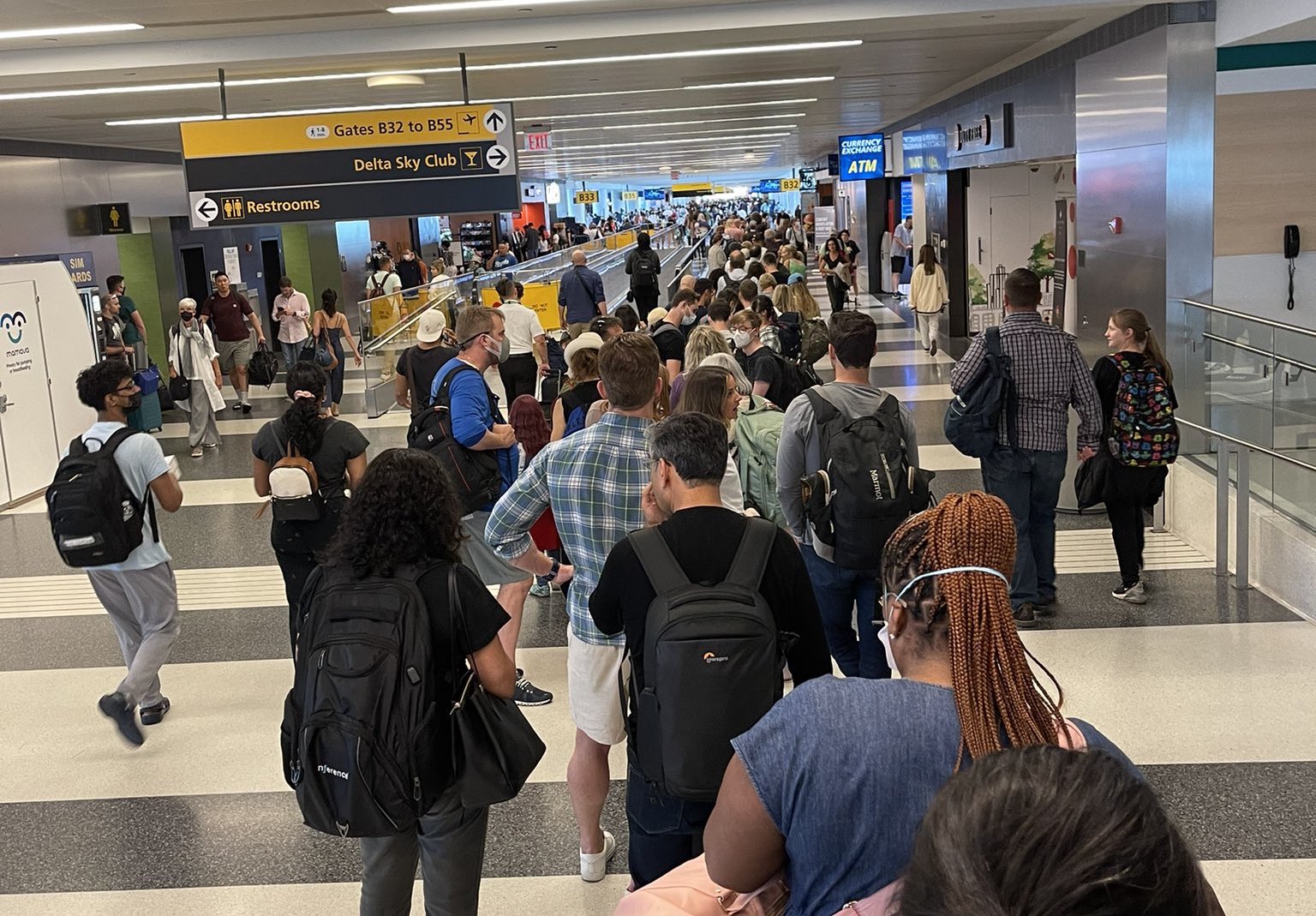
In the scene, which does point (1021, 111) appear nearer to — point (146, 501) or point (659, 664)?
point (146, 501)

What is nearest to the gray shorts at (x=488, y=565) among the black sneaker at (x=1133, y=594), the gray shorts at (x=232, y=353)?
the black sneaker at (x=1133, y=594)

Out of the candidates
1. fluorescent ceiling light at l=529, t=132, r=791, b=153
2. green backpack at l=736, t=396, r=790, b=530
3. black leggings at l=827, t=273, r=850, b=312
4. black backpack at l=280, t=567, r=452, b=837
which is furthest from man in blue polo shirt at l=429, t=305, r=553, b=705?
fluorescent ceiling light at l=529, t=132, r=791, b=153

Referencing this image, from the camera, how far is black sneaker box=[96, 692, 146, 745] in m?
5.65

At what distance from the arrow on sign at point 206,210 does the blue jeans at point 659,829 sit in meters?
7.01

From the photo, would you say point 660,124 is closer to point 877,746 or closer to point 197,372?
point 197,372

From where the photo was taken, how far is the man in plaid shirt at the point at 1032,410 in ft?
20.9

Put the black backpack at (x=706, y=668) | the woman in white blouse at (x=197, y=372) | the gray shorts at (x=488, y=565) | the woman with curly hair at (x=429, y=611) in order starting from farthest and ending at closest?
the woman in white blouse at (x=197, y=372)
the gray shorts at (x=488, y=565)
the woman with curly hair at (x=429, y=611)
the black backpack at (x=706, y=668)

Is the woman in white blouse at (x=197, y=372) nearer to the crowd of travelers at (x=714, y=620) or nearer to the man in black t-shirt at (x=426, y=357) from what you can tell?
the man in black t-shirt at (x=426, y=357)

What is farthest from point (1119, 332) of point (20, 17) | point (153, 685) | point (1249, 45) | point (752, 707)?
point (20, 17)

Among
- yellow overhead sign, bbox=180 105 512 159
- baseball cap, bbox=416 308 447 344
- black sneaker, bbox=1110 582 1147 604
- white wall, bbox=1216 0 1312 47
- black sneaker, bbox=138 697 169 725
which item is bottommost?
black sneaker, bbox=138 697 169 725

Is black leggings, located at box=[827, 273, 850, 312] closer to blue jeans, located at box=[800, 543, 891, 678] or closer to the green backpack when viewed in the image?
the green backpack

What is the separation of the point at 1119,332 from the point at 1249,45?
3.09 metres

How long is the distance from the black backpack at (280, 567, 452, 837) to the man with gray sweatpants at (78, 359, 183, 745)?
2.85 m

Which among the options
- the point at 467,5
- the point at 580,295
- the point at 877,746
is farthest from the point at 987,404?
the point at 580,295
